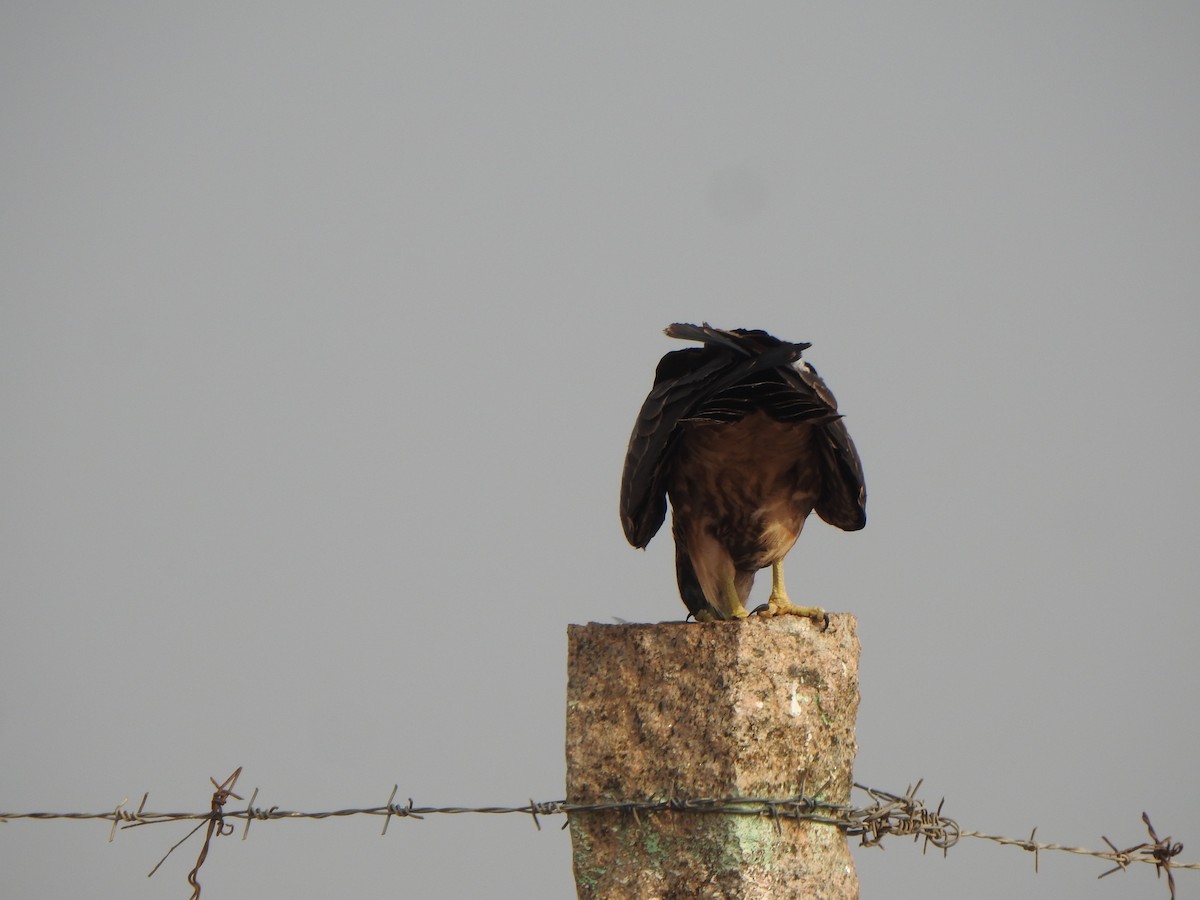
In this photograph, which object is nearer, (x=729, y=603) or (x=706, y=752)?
(x=706, y=752)

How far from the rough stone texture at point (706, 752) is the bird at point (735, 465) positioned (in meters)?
0.32

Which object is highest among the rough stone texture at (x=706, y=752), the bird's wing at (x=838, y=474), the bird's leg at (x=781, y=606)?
the bird's wing at (x=838, y=474)

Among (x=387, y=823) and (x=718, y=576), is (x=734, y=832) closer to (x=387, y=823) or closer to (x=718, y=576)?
(x=387, y=823)

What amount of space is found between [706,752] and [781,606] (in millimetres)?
949

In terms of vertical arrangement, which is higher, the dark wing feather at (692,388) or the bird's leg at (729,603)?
the dark wing feather at (692,388)

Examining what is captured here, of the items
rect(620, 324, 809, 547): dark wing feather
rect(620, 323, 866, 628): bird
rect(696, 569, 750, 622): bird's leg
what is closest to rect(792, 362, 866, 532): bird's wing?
rect(620, 323, 866, 628): bird

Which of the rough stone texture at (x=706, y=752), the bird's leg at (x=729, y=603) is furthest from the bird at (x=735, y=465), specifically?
the rough stone texture at (x=706, y=752)

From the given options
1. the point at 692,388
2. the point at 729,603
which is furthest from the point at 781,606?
the point at 692,388

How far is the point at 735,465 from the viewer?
4.07 m

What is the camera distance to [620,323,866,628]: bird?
3.63 metres

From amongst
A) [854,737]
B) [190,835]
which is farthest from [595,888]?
[190,835]

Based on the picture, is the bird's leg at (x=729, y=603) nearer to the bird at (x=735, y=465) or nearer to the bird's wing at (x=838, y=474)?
the bird at (x=735, y=465)

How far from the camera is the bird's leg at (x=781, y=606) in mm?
3684

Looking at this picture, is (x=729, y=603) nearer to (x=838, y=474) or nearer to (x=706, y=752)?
(x=838, y=474)
